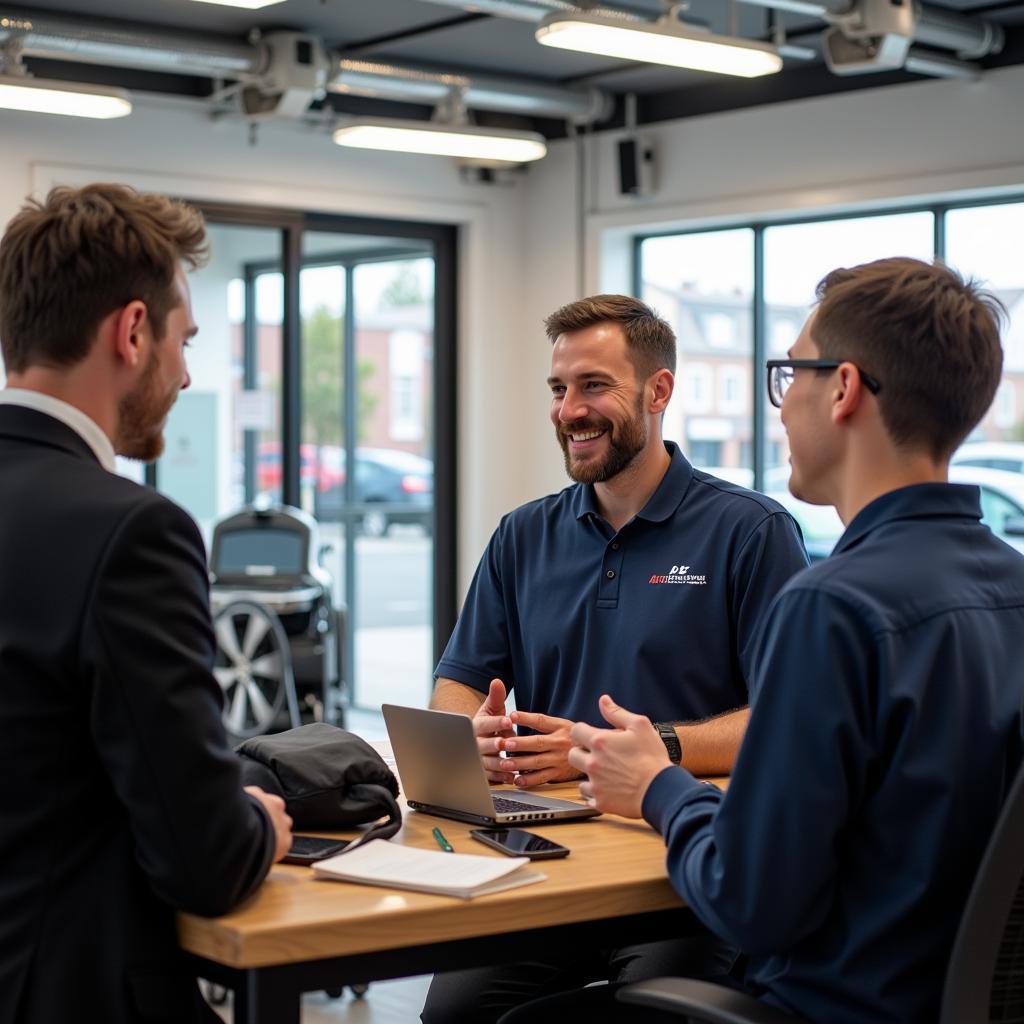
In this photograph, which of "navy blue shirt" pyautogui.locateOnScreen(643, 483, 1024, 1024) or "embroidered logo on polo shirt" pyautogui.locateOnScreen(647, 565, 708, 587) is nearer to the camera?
"navy blue shirt" pyautogui.locateOnScreen(643, 483, 1024, 1024)

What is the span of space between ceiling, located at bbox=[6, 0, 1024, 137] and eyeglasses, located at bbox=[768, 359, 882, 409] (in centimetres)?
392

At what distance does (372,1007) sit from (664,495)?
2169mm

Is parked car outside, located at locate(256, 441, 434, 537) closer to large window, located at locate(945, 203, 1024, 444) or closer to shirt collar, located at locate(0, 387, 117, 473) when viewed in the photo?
large window, located at locate(945, 203, 1024, 444)

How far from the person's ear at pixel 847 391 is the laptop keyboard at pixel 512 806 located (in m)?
0.78

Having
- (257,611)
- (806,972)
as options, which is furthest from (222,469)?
(806,972)

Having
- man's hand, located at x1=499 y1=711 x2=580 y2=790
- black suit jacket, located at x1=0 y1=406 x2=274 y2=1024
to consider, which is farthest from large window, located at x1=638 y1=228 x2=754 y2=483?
black suit jacket, located at x1=0 y1=406 x2=274 y2=1024

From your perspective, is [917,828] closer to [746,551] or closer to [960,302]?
[960,302]

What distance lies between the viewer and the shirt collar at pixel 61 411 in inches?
75.0

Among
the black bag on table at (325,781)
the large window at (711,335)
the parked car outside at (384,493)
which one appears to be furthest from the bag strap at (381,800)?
the parked car outside at (384,493)

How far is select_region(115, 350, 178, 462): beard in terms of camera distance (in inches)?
76.9

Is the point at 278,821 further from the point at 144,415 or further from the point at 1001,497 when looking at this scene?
the point at 1001,497

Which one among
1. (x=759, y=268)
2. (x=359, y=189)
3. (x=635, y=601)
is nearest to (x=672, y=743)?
(x=635, y=601)

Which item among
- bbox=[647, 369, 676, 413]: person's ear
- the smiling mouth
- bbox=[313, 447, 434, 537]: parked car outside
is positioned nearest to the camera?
the smiling mouth

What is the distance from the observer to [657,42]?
509 centimetres
